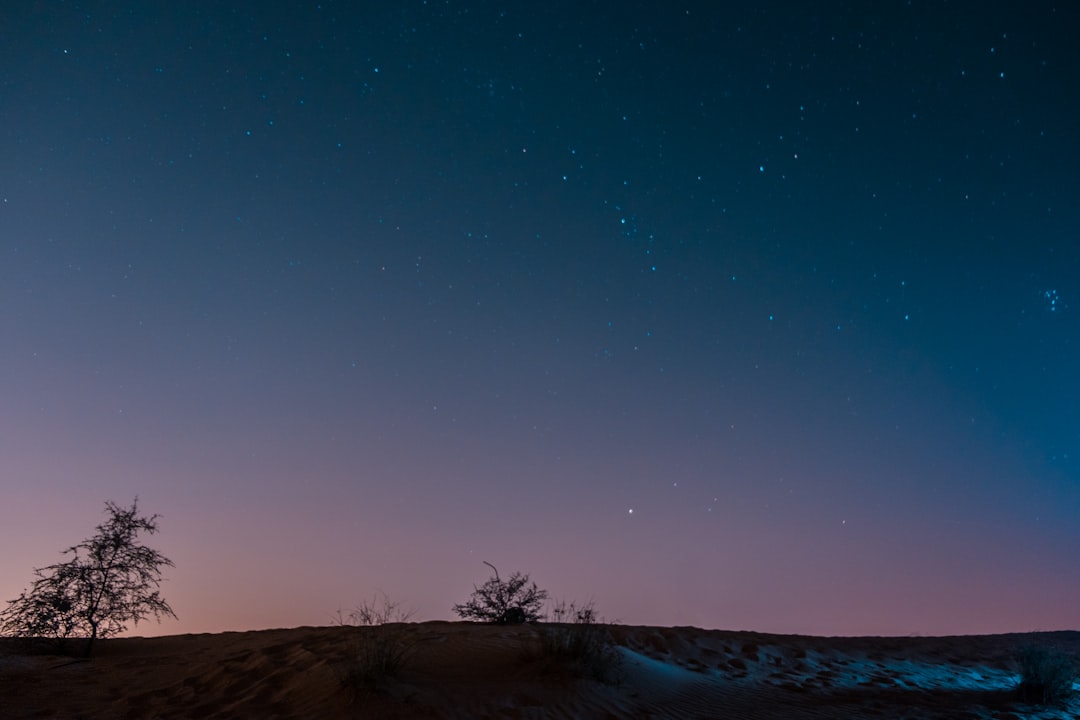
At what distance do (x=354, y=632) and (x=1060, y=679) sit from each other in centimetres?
1302

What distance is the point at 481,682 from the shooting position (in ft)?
29.2

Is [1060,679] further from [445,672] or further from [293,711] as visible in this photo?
[293,711]

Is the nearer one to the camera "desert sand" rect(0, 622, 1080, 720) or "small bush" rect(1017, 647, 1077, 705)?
"desert sand" rect(0, 622, 1080, 720)

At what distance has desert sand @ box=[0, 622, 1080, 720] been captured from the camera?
816 cm

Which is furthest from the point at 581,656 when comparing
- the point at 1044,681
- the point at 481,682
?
the point at 1044,681

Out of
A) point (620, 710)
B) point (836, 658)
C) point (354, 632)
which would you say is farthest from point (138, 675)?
point (836, 658)

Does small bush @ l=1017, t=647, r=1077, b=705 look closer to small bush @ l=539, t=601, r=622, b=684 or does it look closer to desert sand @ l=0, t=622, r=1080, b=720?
desert sand @ l=0, t=622, r=1080, b=720

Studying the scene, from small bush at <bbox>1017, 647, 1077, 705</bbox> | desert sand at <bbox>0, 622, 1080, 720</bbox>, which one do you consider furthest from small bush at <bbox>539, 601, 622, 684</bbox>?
small bush at <bbox>1017, 647, 1077, 705</bbox>

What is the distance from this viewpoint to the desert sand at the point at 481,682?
816cm

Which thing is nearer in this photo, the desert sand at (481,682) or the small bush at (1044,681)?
the desert sand at (481,682)

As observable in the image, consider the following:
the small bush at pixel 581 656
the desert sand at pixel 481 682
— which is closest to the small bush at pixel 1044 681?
the desert sand at pixel 481 682

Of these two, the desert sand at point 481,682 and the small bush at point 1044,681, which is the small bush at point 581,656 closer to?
the desert sand at point 481,682

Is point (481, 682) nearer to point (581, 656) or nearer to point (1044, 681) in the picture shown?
point (581, 656)

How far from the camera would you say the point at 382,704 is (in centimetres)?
771
